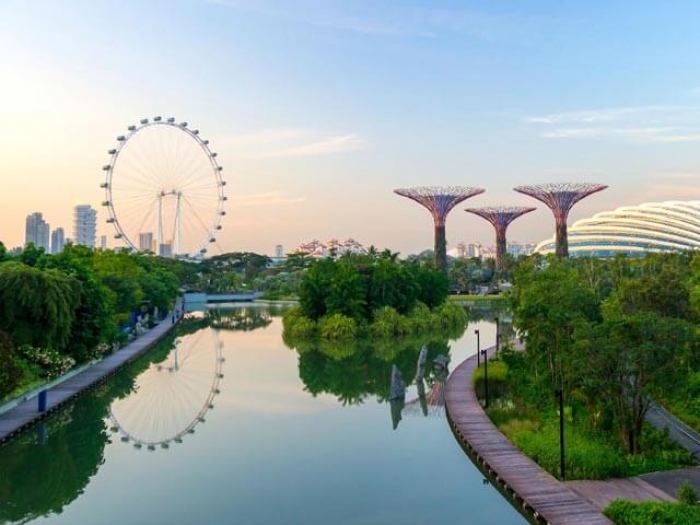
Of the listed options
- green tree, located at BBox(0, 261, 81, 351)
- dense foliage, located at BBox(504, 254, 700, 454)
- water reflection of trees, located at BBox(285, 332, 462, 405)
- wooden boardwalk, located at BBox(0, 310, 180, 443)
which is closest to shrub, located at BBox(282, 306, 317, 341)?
water reflection of trees, located at BBox(285, 332, 462, 405)

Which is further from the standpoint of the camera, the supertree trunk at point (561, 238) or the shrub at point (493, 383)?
the supertree trunk at point (561, 238)

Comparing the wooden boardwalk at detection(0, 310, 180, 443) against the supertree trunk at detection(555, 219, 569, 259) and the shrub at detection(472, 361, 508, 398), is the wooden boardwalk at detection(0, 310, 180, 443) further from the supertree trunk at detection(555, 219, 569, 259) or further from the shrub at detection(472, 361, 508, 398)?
the supertree trunk at detection(555, 219, 569, 259)

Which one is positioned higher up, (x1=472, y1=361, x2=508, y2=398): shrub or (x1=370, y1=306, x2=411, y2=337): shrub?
(x1=370, y1=306, x2=411, y2=337): shrub

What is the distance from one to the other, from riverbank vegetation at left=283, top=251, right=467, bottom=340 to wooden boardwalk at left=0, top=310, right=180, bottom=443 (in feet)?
32.2

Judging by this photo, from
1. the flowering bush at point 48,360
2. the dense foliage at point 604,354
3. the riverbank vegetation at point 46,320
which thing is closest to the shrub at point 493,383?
the dense foliage at point 604,354

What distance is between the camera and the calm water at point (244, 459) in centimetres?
1343

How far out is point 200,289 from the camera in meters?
93.4

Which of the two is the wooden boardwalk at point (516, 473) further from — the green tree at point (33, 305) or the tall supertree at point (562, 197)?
the tall supertree at point (562, 197)

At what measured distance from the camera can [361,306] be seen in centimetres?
4256

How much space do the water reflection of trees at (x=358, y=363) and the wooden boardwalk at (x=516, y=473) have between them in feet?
18.6

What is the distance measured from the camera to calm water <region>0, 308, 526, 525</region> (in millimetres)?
13430

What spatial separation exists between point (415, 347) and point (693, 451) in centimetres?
2273

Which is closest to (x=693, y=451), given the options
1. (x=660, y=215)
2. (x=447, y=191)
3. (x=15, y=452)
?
(x=15, y=452)

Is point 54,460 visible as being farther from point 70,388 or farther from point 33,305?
point 33,305
